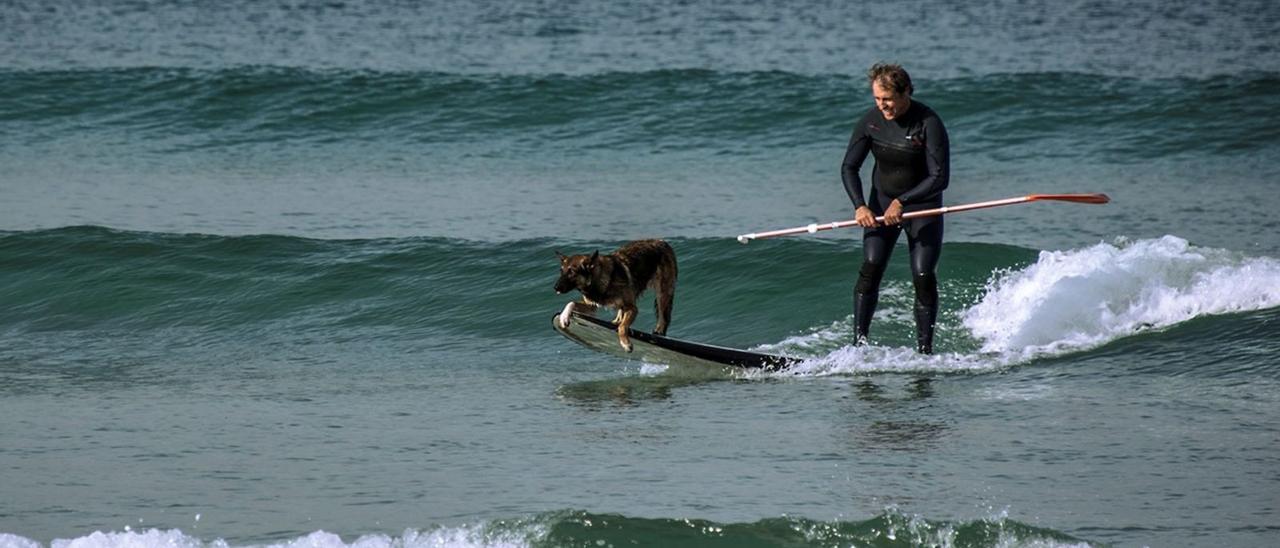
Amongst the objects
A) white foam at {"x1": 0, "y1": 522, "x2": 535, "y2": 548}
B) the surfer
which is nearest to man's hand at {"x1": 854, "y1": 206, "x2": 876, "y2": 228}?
the surfer

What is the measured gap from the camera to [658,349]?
963cm

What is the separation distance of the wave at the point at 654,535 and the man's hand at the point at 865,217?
105 inches

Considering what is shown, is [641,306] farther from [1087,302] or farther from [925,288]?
[1087,302]

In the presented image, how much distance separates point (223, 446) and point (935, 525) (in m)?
3.53

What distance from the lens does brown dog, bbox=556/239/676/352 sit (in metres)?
9.16

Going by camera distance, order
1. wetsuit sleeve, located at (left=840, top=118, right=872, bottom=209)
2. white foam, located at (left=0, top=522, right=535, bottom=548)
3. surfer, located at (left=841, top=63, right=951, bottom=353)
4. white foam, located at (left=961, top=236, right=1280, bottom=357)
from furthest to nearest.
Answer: white foam, located at (left=961, top=236, right=1280, bottom=357), wetsuit sleeve, located at (left=840, top=118, right=872, bottom=209), surfer, located at (left=841, top=63, right=951, bottom=353), white foam, located at (left=0, top=522, right=535, bottom=548)

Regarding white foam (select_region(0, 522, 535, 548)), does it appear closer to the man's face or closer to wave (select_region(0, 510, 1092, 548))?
wave (select_region(0, 510, 1092, 548))

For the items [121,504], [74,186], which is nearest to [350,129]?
[74,186]

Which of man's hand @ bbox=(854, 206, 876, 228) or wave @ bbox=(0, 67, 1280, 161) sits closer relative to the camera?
man's hand @ bbox=(854, 206, 876, 228)

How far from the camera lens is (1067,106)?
21.2m

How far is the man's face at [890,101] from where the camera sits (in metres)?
8.95

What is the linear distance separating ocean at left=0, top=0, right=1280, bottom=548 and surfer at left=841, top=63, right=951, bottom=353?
0.55 metres

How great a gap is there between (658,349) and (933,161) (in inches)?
75.5

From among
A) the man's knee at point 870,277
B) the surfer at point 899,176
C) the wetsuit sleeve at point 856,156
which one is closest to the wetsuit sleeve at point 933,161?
the surfer at point 899,176
